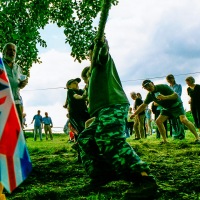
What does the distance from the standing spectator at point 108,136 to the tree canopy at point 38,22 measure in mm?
6876

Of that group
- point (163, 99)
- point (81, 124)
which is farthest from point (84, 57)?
point (81, 124)

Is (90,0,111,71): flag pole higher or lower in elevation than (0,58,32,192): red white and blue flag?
higher

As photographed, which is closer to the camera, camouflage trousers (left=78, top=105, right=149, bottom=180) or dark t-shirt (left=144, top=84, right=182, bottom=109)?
camouflage trousers (left=78, top=105, right=149, bottom=180)

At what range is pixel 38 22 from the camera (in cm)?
1059

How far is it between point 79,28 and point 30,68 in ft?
6.69

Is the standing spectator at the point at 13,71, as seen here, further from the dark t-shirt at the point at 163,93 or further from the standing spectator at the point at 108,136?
the dark t-shirt at the point at 163,93

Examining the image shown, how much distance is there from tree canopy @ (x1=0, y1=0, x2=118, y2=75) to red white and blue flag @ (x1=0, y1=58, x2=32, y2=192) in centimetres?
763

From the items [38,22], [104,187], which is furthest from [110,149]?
[38,22]

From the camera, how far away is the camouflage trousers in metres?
2.89

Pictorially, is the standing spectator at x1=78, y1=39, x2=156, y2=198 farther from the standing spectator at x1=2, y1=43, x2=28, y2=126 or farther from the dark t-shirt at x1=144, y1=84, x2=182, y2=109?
the dark t-shirt at x1=144, y1=84, x2=182, y2=109

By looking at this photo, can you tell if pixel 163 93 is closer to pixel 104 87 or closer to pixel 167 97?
pixel 167 97

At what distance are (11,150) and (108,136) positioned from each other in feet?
3.62

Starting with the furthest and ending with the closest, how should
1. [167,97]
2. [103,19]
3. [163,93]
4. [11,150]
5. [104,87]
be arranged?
[163,93] < [167,97] < [104,87] < [103,19] < [11,150]

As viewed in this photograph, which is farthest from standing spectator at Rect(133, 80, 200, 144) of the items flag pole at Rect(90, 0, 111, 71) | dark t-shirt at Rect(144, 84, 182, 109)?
flag pole at Rect(90, 0, 111, 71)
